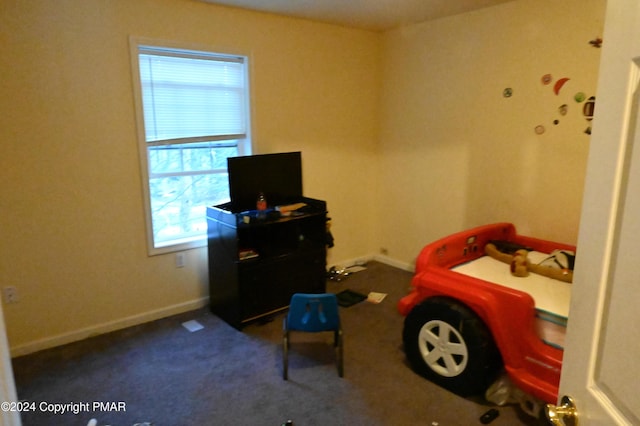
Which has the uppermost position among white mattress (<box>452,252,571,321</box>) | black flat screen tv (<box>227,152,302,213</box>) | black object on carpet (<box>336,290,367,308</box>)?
black flat screen tv (<box>227,152,302,213</box>)

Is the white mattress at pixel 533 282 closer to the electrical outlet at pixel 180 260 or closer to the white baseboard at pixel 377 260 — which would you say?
the white baseboard at pixel 377 260

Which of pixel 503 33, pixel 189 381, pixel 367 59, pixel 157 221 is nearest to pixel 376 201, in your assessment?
pixel 367 59

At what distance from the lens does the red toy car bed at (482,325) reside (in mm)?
2043

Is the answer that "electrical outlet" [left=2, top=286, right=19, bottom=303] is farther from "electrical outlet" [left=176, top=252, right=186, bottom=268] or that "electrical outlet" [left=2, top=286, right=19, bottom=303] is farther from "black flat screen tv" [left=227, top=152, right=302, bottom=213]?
"black flat screen tv" [left=227, top=152, right=302, bottom=213]

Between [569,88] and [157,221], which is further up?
[569,88]

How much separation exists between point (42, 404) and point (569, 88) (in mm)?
3813

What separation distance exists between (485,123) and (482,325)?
192cm

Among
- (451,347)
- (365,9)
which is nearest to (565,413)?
(451,347)

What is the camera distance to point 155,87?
10.1ft

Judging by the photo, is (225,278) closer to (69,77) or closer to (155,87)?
(155,87)

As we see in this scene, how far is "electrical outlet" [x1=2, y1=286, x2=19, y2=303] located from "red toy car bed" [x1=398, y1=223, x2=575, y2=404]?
2448 mm

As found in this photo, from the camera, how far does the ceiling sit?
125 inches

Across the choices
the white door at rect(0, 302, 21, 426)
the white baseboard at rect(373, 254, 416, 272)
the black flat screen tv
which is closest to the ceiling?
the black flat screen tv

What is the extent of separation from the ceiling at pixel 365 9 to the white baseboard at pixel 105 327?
92.9 inches
